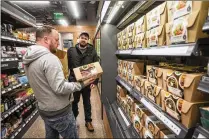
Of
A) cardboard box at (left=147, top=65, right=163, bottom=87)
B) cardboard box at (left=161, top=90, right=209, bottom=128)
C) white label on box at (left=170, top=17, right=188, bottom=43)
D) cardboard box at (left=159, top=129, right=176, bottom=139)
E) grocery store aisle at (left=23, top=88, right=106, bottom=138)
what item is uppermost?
white label on box at (left=170, top=17, right=188, bottom=43)

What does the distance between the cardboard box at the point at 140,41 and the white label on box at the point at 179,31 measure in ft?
1.82

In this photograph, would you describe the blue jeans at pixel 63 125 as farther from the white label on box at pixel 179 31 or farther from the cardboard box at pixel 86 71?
the white label on box at pixel 179 31

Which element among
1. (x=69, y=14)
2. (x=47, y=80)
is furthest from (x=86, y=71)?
(x=69, y=14)

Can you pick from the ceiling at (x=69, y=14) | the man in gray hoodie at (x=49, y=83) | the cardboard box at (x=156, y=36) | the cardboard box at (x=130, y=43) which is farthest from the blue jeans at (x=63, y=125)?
the ceiling at (x=69, y=14)

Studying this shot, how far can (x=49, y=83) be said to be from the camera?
1.53 m

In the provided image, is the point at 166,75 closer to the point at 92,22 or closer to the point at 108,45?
the point at 108,45

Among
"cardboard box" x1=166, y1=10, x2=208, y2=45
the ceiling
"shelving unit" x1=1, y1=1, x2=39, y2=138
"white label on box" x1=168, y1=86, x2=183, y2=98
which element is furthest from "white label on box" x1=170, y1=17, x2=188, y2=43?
the ceiling

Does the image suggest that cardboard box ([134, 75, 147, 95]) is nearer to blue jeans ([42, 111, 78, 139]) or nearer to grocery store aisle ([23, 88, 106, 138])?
blue jeans ([42, 111, 78, 139])

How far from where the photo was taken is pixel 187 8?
1085mm

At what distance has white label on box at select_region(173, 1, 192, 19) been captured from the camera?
108 cm

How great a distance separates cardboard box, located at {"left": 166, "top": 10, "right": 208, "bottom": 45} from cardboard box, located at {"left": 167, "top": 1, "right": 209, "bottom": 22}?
2 cm

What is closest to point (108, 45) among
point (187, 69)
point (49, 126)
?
point (49, 126)

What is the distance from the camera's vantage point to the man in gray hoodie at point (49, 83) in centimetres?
152

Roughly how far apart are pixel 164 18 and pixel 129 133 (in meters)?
1.50
